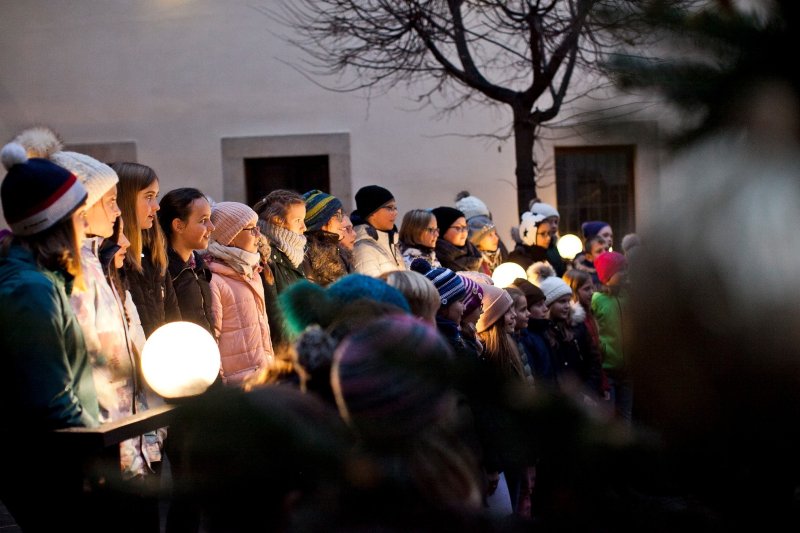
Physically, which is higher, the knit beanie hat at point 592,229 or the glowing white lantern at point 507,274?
the knit beanie hat at point 592,229

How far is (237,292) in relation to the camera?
5574 millimetres

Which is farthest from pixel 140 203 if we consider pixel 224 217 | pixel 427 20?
pixel 427 20

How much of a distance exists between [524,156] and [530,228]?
2.31 m

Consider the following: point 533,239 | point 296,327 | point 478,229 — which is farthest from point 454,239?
point 296,327

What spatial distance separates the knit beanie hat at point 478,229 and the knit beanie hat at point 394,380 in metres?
8.48

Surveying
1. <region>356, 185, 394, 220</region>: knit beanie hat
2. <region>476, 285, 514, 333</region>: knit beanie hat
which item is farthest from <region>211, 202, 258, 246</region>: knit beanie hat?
<region>356, 185, 394, 220</region>: knit beanie hat

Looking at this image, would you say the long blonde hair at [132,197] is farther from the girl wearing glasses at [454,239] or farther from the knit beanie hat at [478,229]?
the knit beanie hat at [478,229]

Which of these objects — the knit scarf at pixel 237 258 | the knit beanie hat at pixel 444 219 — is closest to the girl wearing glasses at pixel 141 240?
the knit scarf at pixel 237 258

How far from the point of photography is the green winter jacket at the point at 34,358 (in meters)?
2.89

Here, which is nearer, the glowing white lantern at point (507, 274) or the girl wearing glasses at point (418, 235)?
the girl wearing glasses at point (418, 235)

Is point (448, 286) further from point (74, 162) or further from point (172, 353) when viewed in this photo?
point (172, 353)

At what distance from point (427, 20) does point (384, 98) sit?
1.92m

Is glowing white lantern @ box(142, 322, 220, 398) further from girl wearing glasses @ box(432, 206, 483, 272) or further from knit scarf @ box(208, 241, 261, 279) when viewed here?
girl wearing glasses @ box(432, 206, 483, 272)

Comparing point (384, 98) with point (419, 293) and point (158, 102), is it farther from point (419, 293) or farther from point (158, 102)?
point (419, 293)
